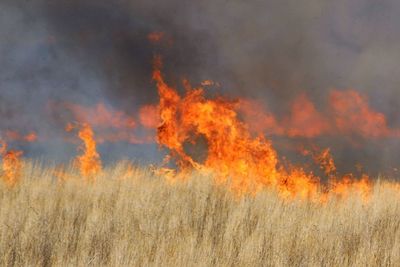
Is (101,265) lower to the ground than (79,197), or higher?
lower

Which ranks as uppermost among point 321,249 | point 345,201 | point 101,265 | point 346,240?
point 345,201

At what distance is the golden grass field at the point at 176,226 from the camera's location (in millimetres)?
5441

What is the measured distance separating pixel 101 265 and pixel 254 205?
3720mm

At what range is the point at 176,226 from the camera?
662 cm

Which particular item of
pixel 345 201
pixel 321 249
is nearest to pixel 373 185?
pixel 345 201

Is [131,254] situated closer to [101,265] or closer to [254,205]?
[101,265]

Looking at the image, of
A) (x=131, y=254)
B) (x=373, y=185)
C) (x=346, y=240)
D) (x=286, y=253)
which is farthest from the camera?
(x=373, y=185)

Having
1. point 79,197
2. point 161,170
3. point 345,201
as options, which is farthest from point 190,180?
point 345,201

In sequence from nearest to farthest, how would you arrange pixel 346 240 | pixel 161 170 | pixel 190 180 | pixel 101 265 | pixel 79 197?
pixel 101 265, pixel 346 240, pixel 79 197, pixel 190 180, pixel 161 170

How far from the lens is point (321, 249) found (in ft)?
19.9

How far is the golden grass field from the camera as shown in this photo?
544cm

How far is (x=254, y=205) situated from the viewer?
8.27 m

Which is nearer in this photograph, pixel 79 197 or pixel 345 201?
pixel 79 197

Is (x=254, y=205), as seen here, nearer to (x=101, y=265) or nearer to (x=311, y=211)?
(x=311, y=211)
